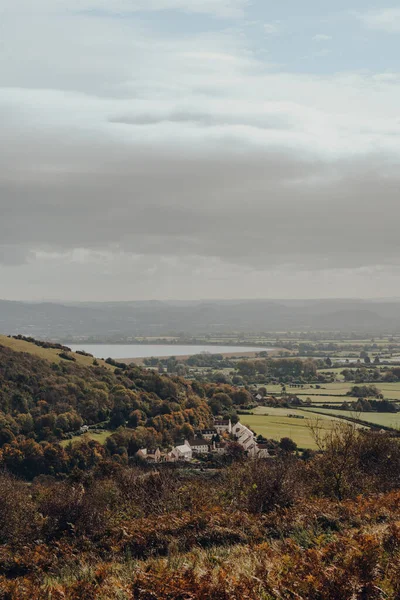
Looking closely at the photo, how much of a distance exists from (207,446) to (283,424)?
7339 millimetres

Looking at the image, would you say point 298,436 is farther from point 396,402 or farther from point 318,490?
point 318,490

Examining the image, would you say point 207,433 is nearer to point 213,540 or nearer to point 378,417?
point 378,417

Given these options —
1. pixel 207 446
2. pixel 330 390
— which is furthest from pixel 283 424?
pixel 330 390

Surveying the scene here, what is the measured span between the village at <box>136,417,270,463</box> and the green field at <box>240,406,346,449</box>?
1.36m

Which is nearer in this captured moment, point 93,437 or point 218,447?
point 218,447

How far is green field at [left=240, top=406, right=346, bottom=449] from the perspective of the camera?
4567 centimetres

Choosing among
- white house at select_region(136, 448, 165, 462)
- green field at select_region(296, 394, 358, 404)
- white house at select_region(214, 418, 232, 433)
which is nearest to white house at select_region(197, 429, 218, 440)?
white house at select_region(214, 418, 232, 433)

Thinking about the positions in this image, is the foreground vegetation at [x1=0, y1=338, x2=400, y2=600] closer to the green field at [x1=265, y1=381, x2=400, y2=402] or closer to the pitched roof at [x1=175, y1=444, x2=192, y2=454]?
the pitched roof at [x1=175, y1=444, x2=192, y2=454]

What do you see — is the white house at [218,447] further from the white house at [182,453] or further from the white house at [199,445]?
the white house at [182,453]

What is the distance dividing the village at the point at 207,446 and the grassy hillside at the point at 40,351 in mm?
24235

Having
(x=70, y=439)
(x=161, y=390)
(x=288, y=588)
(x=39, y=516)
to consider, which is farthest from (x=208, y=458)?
(x=288, y=588)

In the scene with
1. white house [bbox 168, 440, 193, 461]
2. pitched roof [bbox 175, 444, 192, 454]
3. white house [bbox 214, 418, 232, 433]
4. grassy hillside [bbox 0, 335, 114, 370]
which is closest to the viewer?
white house [bbox 168, 440, 193, 461]

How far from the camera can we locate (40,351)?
74.6 metres

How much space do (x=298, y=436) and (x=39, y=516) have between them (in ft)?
115
